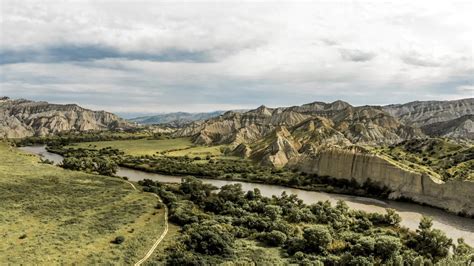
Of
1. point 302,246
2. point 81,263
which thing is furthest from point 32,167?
point 302,246

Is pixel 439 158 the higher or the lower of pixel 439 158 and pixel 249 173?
the higher

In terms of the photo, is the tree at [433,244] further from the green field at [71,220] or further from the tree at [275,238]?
the green field at [71,220]

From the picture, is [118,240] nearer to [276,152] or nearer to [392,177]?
[392,177]

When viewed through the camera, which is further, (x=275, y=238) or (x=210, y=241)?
(x=275, y=238)

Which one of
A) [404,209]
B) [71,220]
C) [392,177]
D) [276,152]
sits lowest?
[71,220]

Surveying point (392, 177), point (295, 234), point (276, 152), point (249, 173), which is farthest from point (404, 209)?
point (276, 152)

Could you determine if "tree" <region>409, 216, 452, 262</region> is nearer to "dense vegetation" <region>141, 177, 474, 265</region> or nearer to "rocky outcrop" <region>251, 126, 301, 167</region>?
"dense vegetation" <region>141, 177, 474, 265</region>
